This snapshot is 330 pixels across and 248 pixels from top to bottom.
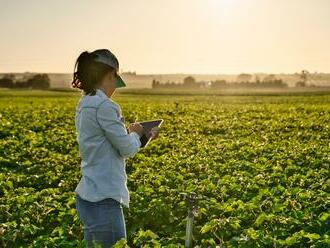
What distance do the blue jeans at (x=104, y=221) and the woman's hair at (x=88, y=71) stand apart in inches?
32.8

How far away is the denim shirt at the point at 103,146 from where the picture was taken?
14.3 feet

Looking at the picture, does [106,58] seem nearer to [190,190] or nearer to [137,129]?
[137,129]

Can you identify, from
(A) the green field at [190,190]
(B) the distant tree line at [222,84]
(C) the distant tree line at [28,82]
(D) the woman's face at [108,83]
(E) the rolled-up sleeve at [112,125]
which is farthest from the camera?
(B) the distant tree line at [222,84]

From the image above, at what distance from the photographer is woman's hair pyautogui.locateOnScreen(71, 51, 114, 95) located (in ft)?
14.5

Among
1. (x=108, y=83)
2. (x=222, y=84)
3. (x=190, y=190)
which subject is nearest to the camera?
(x=108, y=83)

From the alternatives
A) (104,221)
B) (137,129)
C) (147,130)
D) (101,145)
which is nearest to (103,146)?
(101,145)

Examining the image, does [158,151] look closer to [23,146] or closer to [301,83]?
[23,146]

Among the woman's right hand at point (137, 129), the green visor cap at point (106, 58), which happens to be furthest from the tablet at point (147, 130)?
the green visor cap at point (106, 58)

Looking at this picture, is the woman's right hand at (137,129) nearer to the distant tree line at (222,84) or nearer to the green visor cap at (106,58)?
the green visor cap at (106,58)

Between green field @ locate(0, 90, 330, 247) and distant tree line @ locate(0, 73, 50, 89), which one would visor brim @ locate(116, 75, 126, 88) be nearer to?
green field @ locate(0, 90, 330, 247)

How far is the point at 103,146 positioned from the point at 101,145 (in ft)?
0.05

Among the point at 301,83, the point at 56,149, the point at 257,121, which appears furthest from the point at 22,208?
the point at 301,83

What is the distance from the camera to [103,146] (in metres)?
4.45

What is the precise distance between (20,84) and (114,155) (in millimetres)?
128363
